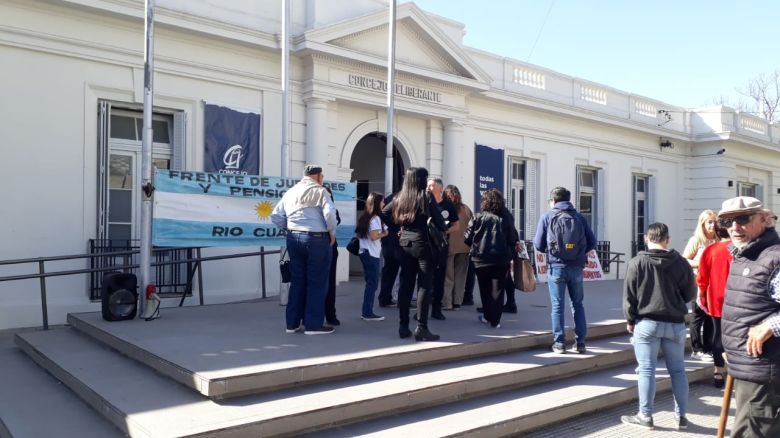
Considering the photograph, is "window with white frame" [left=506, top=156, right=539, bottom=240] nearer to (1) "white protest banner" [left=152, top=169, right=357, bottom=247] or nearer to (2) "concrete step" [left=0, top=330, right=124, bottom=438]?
(1) "white protest banner" [left=152, top=169, right=357, bottom=247]

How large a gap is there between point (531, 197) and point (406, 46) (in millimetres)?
5787

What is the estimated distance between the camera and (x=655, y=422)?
19.6ft

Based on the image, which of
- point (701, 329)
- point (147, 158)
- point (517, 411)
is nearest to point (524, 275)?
point (701, 329)

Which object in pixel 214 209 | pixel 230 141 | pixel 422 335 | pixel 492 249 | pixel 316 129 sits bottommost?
pixel 422 335

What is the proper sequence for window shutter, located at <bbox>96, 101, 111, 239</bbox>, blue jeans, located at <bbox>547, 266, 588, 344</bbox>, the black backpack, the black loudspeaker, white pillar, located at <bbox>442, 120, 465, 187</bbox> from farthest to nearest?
1. white pillar, located at <bbox>442, 120, 465, 187</bbox>
2. window shutter, located at <bbox>96, 101, 111, 239</bbox>
3. the black loudspeaker
4. blue jeans, located at <bbox>547, 266, 588, 344</bbox>
5. the black backpack

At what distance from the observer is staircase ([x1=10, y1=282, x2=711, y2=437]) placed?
4.84m

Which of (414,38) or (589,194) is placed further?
(589,194)

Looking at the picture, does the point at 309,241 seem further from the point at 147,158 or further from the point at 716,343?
the point at 716,343

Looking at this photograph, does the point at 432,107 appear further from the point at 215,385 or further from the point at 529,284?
the point at 215,385

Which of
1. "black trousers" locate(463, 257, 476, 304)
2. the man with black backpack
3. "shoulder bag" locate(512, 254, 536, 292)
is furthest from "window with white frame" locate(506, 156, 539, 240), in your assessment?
the man with black backpack

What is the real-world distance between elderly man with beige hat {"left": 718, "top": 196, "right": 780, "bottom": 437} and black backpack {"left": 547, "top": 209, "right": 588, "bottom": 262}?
2.68m

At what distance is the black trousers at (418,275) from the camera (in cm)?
657

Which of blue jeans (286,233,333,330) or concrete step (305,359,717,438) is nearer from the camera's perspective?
concrete step (305,359,717,438)

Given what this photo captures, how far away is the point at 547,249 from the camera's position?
685 cm
